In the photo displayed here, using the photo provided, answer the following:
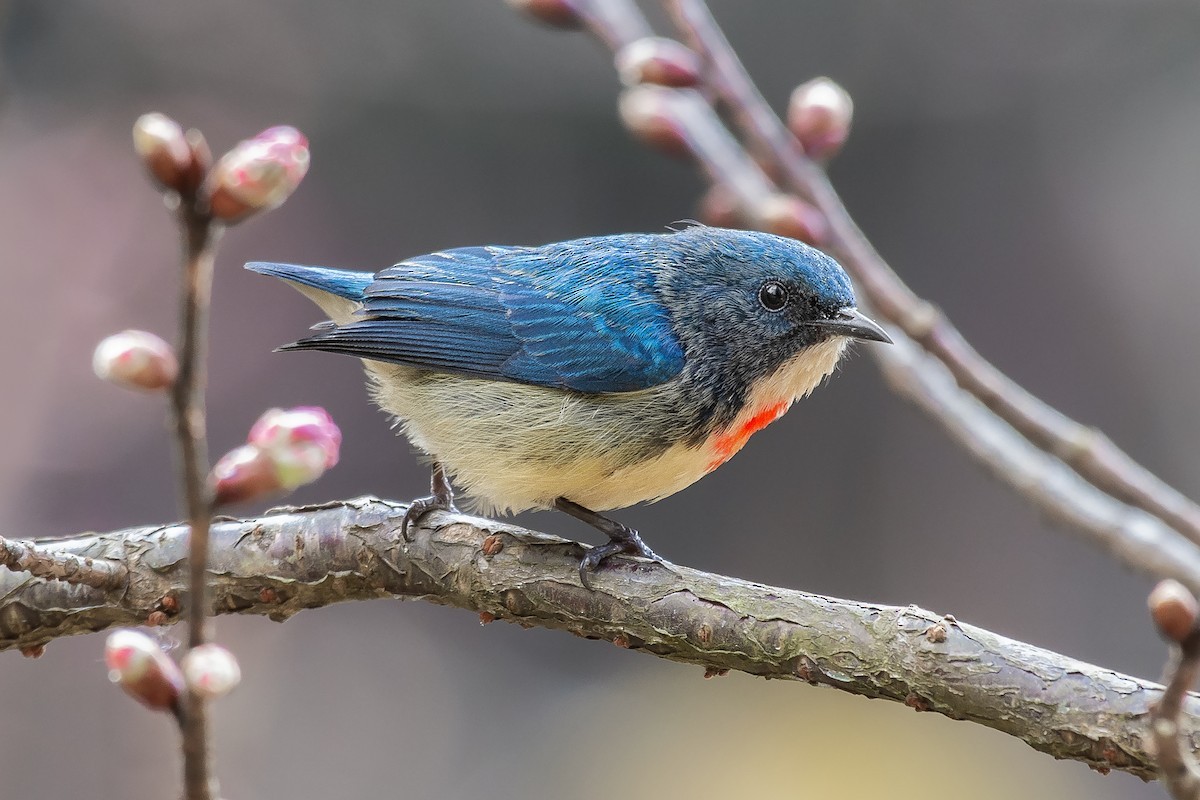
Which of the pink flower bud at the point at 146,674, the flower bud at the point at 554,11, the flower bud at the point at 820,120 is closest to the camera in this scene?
the pink flower bud at the point at 146,674

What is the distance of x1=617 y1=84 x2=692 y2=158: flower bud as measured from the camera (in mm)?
3350

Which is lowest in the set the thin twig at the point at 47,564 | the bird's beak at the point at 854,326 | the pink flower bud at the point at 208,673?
the pink flower bud at the point at 208,673

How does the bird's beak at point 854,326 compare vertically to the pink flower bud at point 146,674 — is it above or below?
above

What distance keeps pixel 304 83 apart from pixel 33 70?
1638 mm

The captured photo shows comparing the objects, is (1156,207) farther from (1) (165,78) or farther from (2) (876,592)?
(1) (165,78)

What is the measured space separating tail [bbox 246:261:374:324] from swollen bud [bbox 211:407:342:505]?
260 cm

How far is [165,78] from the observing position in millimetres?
7727

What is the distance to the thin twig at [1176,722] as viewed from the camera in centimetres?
129

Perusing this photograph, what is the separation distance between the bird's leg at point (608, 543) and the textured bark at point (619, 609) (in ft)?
0.13

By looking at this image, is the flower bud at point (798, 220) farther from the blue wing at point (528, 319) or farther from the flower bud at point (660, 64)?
the blue wing at point (528, 319)

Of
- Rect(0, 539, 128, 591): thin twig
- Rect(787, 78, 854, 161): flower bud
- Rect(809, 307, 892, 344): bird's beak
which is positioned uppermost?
Rect(787, 78, 854, 161): flower bud

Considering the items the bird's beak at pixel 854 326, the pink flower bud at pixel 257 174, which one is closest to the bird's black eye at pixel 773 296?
the bird's beak at pixel 854 326

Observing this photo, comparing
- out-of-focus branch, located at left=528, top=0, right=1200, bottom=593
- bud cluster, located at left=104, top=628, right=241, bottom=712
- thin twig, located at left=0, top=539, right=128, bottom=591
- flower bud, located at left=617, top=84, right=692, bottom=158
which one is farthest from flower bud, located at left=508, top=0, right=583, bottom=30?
bud cluster, located at left=104, top=628, right=241, bottom=712

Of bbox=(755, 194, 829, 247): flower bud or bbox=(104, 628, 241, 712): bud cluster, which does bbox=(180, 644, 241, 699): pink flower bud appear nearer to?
bbox=(104, 628, 241, 712): bud cluster
